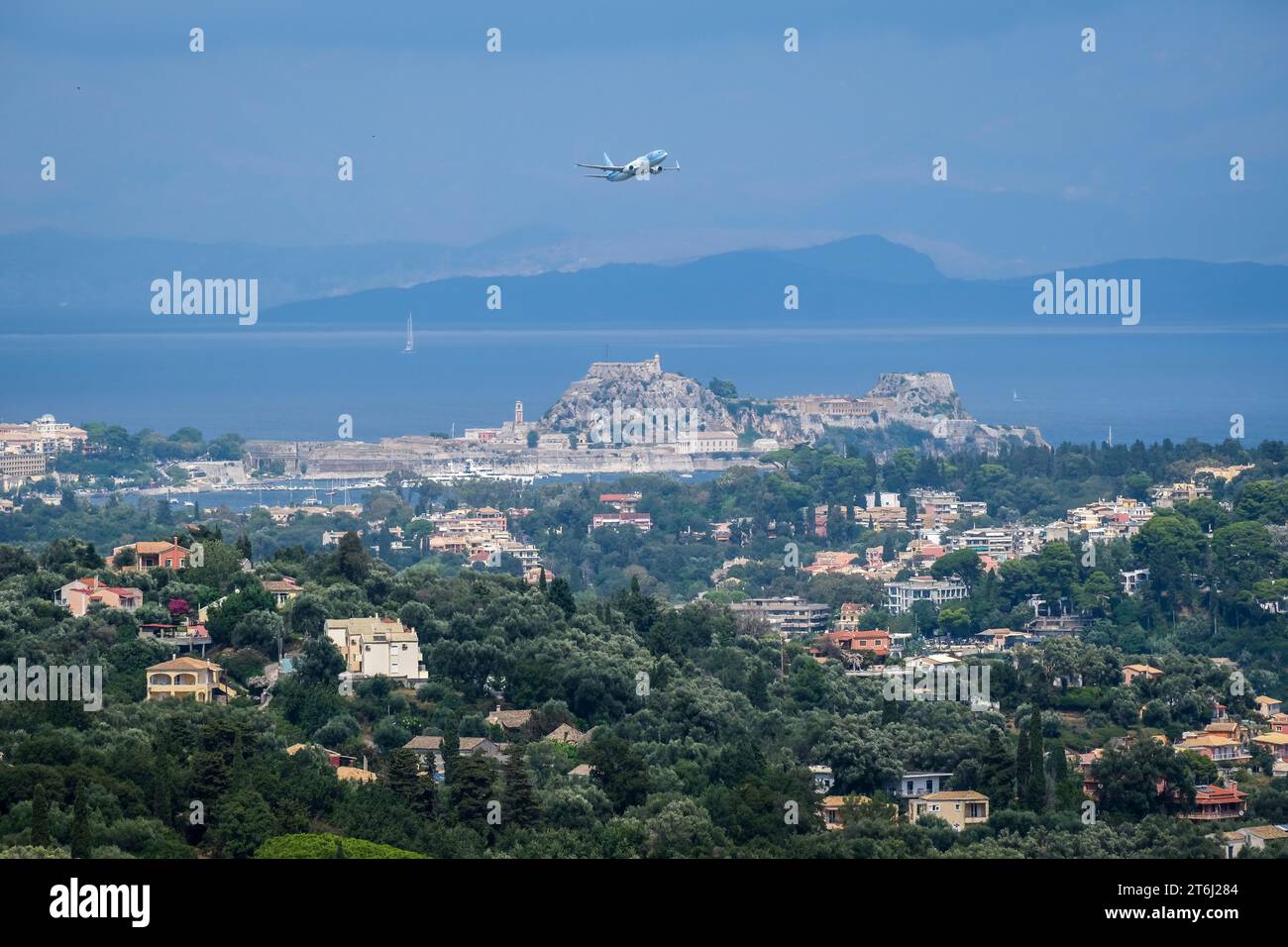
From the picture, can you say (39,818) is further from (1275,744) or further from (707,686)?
(1275,744)

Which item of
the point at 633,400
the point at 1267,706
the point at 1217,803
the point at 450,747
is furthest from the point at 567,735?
the point at 633,400

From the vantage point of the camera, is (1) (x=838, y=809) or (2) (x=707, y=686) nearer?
(1) (x=838, y=809)

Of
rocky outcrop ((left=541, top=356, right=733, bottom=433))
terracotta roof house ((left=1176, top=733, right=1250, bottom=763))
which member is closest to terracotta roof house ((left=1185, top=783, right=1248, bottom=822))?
terracotta roof house ((left=1176, top=733, right=1250, bottom=763))

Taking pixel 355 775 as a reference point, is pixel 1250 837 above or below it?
below

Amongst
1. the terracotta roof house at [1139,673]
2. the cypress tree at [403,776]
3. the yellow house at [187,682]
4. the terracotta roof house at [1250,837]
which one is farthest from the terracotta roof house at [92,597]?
the terracotta roof house at [1139,673]

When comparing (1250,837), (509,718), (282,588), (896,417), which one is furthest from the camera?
(896,417)
